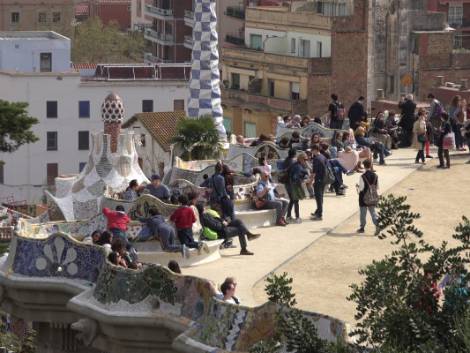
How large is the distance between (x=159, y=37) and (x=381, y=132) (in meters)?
75.8

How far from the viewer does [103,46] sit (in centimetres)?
11056

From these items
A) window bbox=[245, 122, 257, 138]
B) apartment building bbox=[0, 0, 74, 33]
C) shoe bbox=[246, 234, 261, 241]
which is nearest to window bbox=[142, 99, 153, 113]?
window bbox=[245, 122, 257, 138]

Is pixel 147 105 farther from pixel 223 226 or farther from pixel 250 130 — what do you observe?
pixel 223 226

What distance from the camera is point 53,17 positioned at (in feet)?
391

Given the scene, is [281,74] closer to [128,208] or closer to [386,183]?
[386,183]

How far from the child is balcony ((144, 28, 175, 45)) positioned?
8603 cm

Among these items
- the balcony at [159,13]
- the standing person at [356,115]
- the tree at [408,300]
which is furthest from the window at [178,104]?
the tree at [408,300]

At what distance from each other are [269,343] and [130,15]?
116776 millimetres

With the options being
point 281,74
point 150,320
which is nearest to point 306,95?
point 281,74

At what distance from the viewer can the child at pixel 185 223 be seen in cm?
2405

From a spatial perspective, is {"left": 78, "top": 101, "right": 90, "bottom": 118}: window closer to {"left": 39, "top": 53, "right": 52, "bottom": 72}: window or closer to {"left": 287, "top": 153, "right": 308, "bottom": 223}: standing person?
{"left": 39, "top": 53, "right": 52, "bottom": 72}: window

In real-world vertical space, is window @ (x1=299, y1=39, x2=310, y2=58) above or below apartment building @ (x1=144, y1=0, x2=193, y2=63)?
above

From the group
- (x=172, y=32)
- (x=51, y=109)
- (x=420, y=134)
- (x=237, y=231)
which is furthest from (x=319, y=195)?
(x=172, y=32)

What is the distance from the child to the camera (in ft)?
78.9
